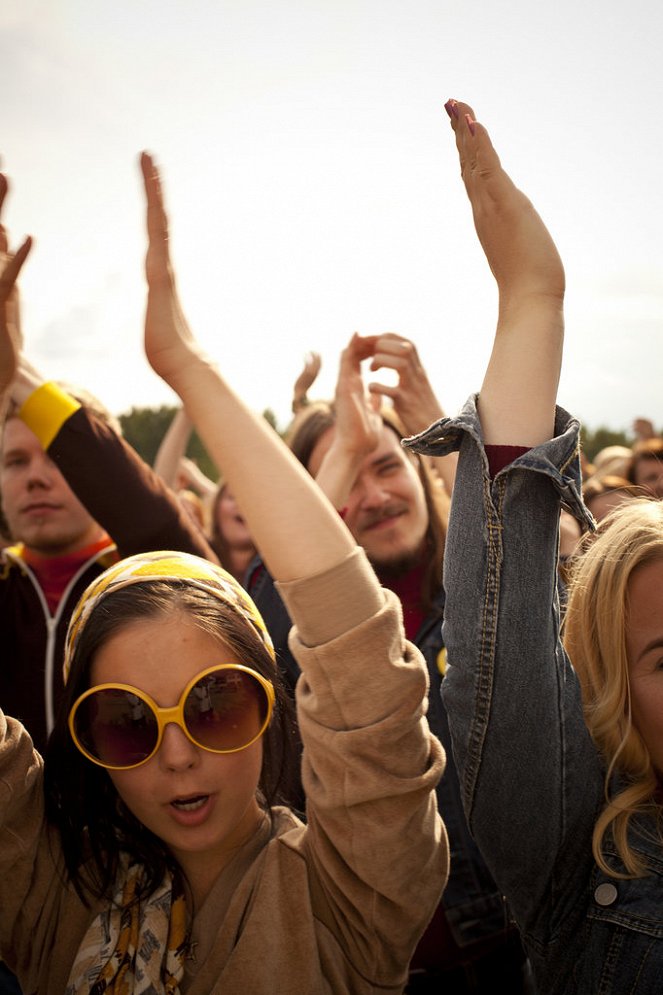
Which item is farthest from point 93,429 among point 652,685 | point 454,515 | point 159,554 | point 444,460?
point 652,685

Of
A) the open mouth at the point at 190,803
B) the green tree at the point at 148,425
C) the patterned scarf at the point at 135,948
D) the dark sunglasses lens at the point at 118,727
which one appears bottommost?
the green tree at the point at 148,425

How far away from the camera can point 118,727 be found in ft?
4.97

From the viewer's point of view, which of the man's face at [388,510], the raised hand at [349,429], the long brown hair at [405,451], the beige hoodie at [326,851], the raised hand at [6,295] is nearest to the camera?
the beige hoodie at [326,851]

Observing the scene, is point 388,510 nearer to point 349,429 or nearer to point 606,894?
point 349,429

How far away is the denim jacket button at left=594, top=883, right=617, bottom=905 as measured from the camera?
149cm

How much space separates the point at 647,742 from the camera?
1.64 meters

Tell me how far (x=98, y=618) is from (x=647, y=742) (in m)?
1.10

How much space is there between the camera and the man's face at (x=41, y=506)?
3.10 m

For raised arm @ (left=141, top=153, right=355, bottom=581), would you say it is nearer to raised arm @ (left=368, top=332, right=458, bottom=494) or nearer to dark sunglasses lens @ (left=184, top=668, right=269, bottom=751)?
dark sunglasses lens @ (left=184, top=668, right=269, bottom=751)

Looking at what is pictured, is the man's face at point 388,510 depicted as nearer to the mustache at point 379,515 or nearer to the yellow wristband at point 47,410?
the mustache at point 379,515

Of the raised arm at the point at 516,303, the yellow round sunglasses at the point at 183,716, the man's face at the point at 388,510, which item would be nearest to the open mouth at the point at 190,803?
the yellow round sunglasses at the point at 183,716

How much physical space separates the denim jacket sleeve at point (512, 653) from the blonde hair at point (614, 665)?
0.14 metres

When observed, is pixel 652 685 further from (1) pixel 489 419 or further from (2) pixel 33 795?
(2) pixel 33 795

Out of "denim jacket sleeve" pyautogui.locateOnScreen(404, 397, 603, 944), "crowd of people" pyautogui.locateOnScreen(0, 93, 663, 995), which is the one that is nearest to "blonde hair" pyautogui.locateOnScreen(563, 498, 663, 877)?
"crowd of people" pyautogui.locateOnScreen(0, 93, 663, 995)
